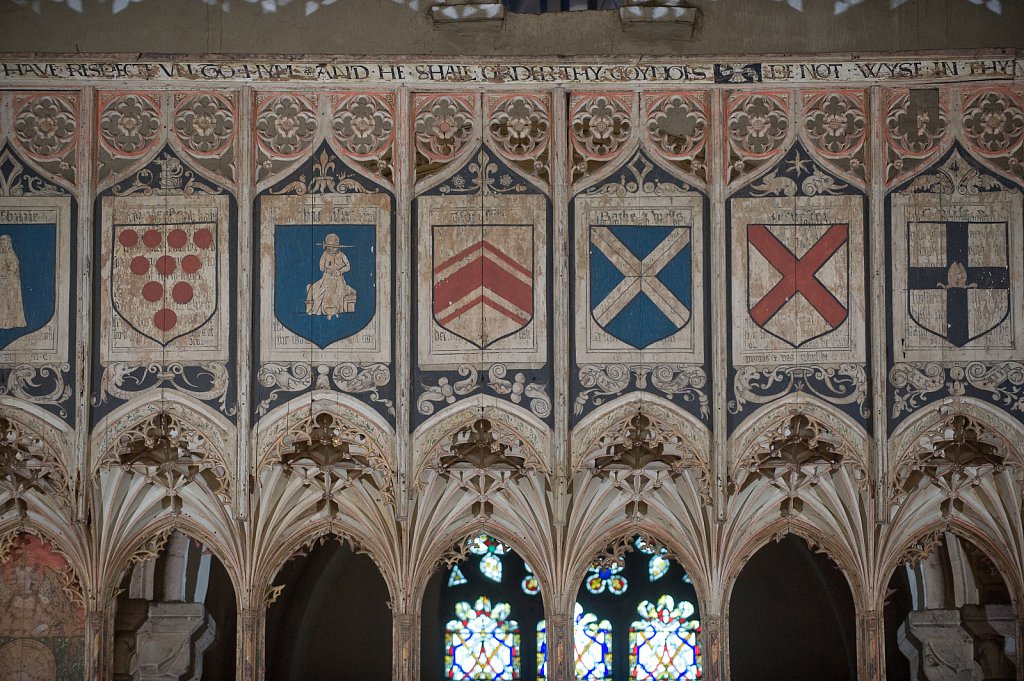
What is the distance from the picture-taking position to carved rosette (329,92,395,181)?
12.0m

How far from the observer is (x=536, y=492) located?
11914 millimetres

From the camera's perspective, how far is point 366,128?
12.0 m

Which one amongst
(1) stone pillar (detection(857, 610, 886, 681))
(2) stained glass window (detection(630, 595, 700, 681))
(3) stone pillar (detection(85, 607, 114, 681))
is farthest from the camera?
(2) stained glass window (detection(630, 595, 700, 681))

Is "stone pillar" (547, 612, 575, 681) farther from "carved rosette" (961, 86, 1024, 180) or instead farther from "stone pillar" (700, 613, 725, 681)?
→ "carved rosette" (961, 86, 1024, 180)

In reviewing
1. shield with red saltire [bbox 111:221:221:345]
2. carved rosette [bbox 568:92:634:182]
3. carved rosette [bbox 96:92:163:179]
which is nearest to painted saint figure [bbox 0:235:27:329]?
shield with red saltire [bbox 111:221:221:345]

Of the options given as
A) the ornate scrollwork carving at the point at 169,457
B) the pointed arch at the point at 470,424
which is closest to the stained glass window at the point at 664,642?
the pointed arch at the point at 470,424

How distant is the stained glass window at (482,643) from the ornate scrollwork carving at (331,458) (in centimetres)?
443

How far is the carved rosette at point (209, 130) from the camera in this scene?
1202cm

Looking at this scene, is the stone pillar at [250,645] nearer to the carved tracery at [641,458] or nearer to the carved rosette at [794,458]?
the carved tracery at [641,458]

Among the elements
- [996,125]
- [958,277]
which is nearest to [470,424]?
[958,277]

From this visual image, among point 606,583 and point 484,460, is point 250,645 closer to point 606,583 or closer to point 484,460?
point 484,460

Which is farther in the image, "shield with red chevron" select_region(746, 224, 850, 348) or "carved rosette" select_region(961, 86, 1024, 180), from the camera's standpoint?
"carved rosette" select_region(961, 86, 1024, 180)

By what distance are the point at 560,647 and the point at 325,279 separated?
324cm

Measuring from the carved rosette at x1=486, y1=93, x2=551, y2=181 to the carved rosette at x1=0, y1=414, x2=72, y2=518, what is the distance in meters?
4.06
